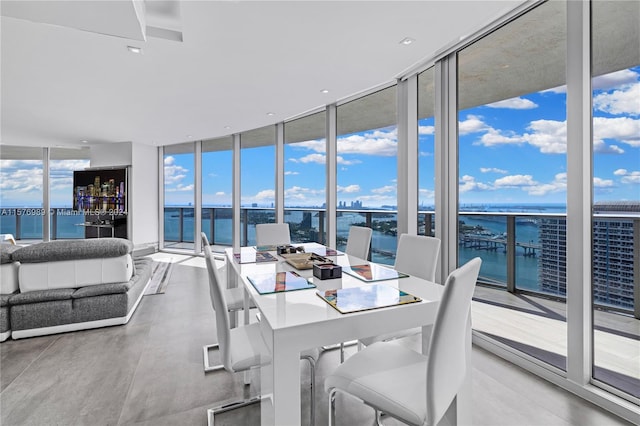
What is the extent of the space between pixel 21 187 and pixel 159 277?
5.86 metres

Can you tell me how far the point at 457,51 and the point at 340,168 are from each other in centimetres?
226

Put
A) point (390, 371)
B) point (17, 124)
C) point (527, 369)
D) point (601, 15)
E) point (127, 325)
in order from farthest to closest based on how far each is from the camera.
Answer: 1. point (17, 124)
2. point (127, 325)
3. point (527, 369)
4. point (601, 15)
5. point (390, 371)

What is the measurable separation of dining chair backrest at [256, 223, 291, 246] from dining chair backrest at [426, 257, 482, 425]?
2.69m

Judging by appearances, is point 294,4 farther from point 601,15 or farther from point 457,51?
point 601,15

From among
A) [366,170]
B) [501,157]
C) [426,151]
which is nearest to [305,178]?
[366,170]

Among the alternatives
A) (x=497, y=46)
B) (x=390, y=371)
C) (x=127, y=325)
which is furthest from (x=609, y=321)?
(x=127, y=325)

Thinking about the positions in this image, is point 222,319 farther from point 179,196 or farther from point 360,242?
point 179,196

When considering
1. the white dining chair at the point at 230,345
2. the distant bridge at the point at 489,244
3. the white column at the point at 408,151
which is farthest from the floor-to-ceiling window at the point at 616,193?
the white dining chair at the point at 230,345

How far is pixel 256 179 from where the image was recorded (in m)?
6.71

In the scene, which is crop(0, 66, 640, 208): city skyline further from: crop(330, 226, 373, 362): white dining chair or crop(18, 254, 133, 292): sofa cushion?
crop(18, 254, 133, 292): sofa cushion

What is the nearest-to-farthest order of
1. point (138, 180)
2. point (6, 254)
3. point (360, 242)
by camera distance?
1. point (6, 254)
2. point (360, 242)
3. point (138, 180)

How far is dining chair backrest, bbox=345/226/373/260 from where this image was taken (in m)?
3.08

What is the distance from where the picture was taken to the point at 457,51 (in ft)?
10.1

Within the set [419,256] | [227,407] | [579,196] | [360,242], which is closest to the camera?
[227,407]
